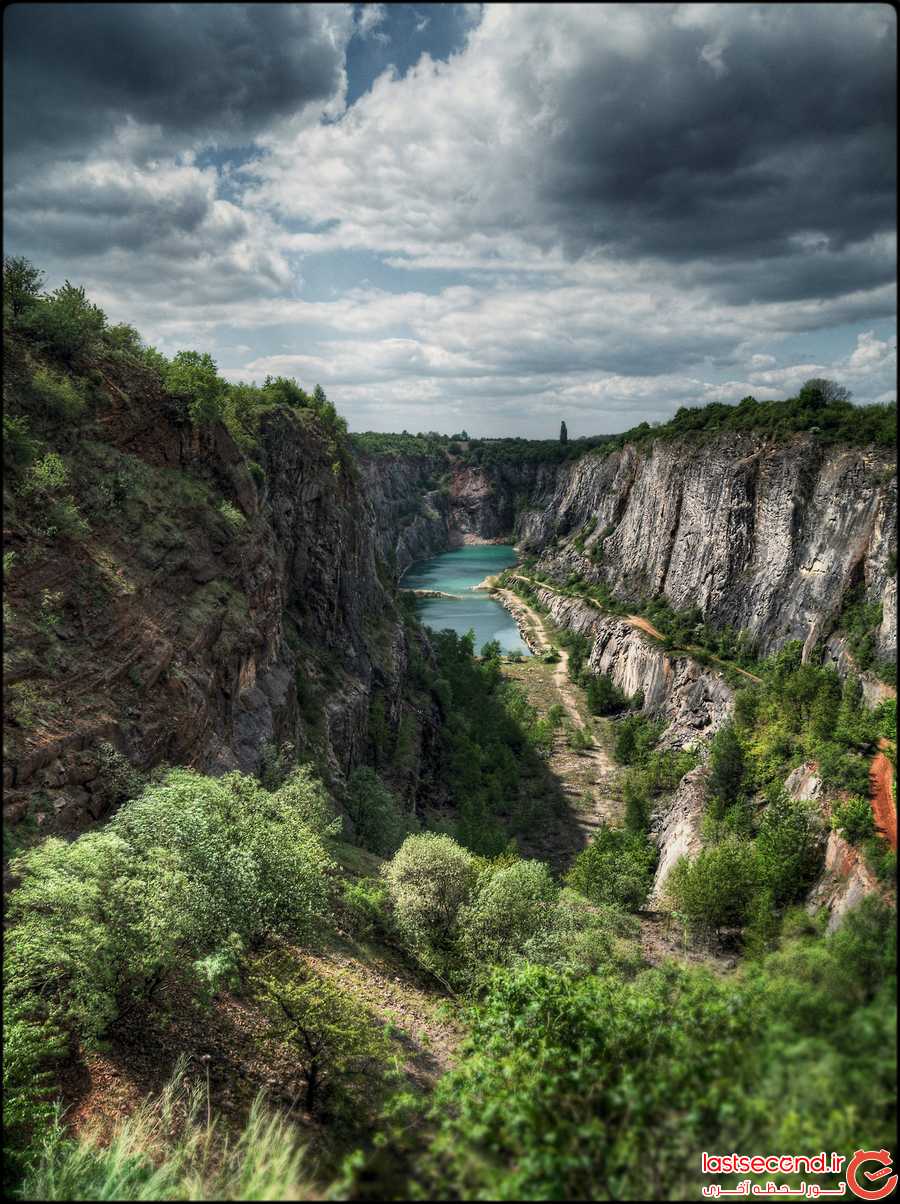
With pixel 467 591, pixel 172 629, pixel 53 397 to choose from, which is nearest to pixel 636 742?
pixel 172 629

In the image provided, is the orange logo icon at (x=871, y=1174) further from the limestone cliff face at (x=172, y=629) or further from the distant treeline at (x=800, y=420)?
the distant treeline at (x=800, y=420)

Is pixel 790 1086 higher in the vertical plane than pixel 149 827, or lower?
higher

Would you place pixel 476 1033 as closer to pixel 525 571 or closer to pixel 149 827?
pixel 149 827

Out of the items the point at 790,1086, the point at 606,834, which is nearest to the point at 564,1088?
the point at 790,1086

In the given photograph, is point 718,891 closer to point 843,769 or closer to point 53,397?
point 843,769

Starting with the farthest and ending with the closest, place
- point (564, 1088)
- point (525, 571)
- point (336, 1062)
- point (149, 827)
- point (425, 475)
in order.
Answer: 1. point (425, 475)
2. point (525, 571)
3. point (149, 827)
4. point (336, 1062)
5. point (564, 1088)

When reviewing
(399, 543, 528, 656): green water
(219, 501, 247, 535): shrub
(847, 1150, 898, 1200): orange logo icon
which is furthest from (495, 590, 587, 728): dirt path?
(847, 1150, 898, 1200): orange logo icon

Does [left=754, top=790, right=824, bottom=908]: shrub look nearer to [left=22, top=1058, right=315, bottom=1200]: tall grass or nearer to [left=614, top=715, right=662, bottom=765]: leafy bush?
[left=22, top=1058, right=315, bottom=1200]: tall grass
